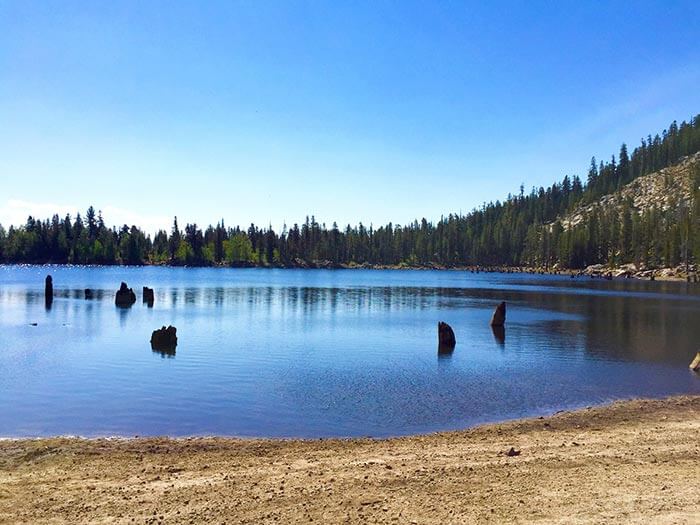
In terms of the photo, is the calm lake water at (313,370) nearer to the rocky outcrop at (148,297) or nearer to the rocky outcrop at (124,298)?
the rocky outcrop at (124,298)

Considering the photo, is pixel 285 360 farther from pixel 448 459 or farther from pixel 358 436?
pixel 448 459

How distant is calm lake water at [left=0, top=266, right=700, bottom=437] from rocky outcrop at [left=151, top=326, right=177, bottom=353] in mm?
957

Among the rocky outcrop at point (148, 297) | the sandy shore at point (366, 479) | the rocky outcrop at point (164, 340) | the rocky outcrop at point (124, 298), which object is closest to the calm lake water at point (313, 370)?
the rocky outcrop at point (164, 340)

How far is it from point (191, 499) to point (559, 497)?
6948mm

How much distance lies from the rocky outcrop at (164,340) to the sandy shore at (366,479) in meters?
18.5

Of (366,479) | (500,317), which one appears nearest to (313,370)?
(366,479)

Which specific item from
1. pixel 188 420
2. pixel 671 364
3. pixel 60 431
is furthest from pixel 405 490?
pixel 671 364

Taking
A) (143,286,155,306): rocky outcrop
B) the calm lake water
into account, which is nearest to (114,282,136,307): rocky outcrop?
(143,286,155,306): rocky outcrop

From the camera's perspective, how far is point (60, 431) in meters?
17.5

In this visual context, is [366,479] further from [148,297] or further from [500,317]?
[148,297]

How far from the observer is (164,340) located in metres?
34.7

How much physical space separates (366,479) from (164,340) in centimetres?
2611

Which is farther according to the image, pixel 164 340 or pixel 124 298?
pixel 124 298

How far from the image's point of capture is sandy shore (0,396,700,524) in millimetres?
9664
